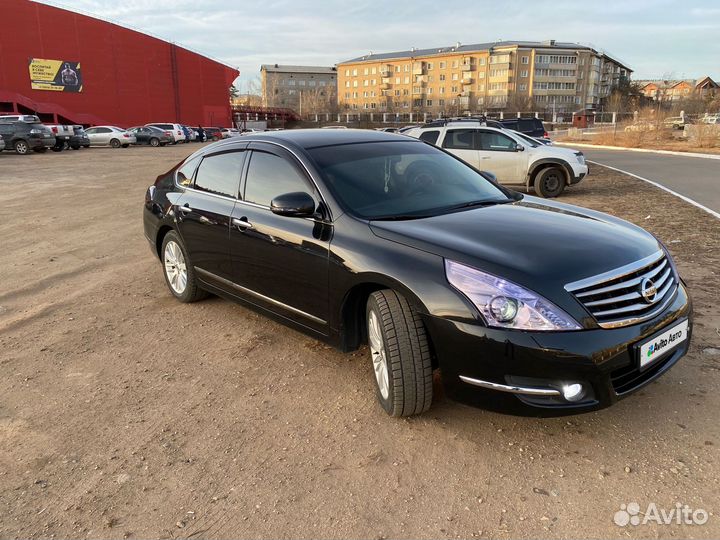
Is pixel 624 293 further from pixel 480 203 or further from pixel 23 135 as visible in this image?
pixel 23 135

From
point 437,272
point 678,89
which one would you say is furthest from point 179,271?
point 678,89

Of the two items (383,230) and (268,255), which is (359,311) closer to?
(383,230)

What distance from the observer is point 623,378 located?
2.73 meters

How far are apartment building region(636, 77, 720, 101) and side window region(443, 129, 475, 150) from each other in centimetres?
6295

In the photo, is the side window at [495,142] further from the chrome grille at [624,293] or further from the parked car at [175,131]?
the parked car at [175,131]

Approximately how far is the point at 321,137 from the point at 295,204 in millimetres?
1077

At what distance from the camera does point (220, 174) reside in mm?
4613

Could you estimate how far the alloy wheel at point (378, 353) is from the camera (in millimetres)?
3107

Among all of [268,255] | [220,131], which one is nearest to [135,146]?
[220,131]

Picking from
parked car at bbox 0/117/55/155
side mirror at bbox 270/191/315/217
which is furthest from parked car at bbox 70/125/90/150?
side mirror at bbox 270/191/315/217

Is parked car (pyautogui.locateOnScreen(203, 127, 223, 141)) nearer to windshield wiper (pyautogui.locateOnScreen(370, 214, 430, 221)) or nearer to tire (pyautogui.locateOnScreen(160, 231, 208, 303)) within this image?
tire (pyautogui.locateOnScreen(160, 231, 208, 303))

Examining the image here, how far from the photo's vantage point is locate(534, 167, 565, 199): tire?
1236 centimetres

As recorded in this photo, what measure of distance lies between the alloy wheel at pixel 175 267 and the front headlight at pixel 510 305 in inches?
127

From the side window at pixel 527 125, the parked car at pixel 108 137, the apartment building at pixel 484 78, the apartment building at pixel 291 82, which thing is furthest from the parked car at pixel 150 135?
the apartment building at pixel 291 82
